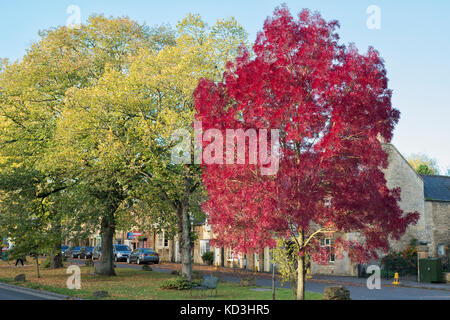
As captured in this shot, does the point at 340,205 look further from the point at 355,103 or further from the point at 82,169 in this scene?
the point at 82,169

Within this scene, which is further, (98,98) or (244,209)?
(98,98)

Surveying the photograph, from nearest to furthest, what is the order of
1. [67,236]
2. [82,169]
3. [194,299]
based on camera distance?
[194,299]
[82,169]
[67,236]

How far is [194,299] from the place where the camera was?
21.0m

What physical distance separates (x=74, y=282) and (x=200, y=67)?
14412 millimetres

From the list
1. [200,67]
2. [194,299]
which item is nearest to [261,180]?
[194,299]

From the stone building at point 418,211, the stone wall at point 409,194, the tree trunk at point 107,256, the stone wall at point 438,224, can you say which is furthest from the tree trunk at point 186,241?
the stone wall at point 438,224

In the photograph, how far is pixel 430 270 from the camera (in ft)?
108

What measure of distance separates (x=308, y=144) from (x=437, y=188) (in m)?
30.5

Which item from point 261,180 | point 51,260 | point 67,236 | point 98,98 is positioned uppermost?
point 98,98

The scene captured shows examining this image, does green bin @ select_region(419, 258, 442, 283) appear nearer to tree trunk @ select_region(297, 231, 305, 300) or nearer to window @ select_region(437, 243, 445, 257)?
window @ select_region(437, 243, 445, 257)

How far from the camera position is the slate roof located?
40.2 metres

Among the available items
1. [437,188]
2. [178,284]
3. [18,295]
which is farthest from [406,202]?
[18,295]

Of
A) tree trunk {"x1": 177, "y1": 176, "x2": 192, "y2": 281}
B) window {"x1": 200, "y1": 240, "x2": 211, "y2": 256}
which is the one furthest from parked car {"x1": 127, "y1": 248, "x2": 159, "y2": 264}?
tree trunk {"x1": 177, "y1": 176, "x2": 192, "y2": 281}
